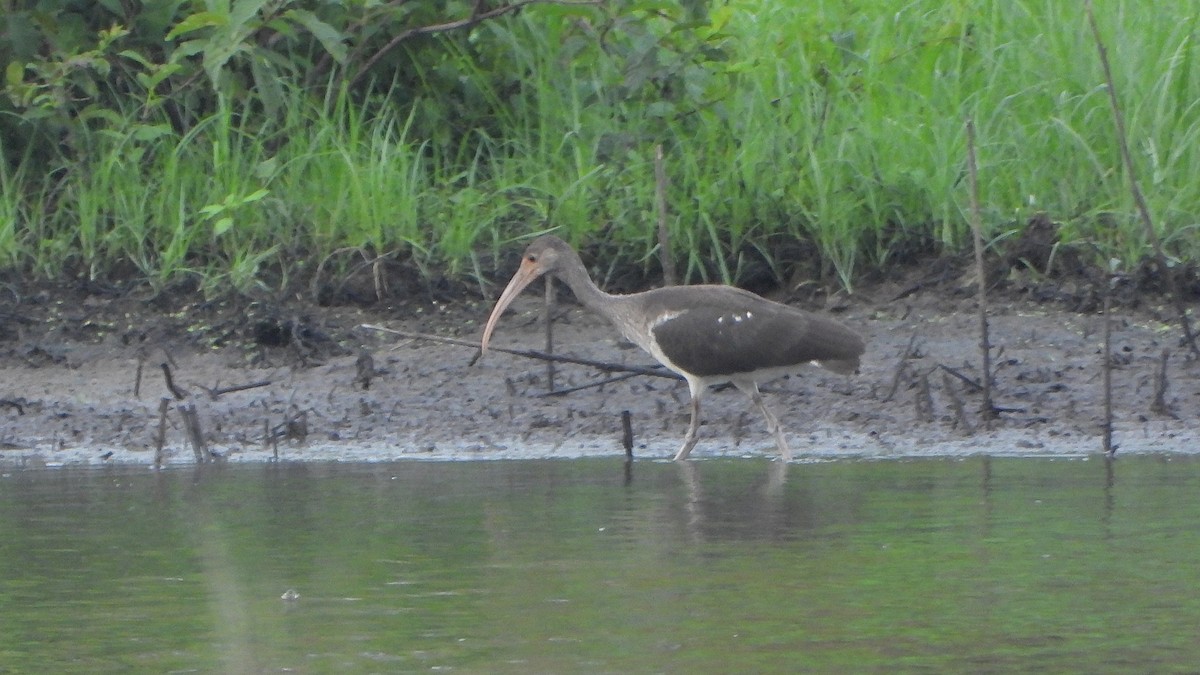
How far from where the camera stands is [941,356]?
9.19 meters

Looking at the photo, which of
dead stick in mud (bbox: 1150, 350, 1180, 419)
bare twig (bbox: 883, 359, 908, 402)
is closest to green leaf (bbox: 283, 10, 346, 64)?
bare twig (bbox: 883, 359, 908, 402)

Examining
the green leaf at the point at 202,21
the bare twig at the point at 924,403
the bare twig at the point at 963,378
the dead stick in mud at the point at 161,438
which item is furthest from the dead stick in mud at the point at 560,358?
the green leaf at the point at 202,21

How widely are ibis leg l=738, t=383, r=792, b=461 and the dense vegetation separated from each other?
140cm

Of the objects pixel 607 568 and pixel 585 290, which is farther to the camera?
pixel 585 290

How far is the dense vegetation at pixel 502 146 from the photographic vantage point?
9.86m

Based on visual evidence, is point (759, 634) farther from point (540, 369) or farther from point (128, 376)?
point (128, 376)

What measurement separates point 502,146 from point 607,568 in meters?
5.48

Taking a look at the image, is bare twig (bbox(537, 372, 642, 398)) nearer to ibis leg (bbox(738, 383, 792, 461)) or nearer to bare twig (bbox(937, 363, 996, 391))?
ibis leg (bbox(738, 383, 792, 461))

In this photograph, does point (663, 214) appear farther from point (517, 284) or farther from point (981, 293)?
point (981, 293)

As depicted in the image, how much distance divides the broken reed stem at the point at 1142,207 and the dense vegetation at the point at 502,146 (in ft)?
1.60

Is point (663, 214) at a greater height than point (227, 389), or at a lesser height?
greater

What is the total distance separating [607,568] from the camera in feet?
17.8

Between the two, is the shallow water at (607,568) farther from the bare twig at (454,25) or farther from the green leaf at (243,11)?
the bare twig at (454,25)

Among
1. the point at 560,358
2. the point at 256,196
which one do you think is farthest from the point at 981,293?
the point at 256,196
